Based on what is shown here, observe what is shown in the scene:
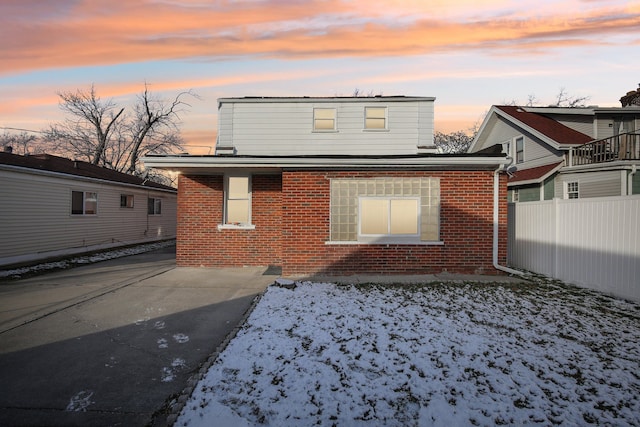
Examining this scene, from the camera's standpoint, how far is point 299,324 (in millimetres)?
4988

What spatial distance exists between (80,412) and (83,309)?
3622 millimetres

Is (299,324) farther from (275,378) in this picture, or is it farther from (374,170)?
(374,170)

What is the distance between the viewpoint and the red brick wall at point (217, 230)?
32.0ft

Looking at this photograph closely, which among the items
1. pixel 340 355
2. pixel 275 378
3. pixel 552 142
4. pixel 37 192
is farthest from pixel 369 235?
pixel 552 142

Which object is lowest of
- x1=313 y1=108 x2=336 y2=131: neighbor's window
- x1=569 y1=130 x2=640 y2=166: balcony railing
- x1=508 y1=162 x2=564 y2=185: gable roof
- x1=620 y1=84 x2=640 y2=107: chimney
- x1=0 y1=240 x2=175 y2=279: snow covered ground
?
x1=0 y1=240 x2=175 y2=279: snow covered ground

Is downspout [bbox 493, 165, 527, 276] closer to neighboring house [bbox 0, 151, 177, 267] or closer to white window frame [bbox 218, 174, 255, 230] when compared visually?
white window frame [bbox 218, 174, 255, 230]

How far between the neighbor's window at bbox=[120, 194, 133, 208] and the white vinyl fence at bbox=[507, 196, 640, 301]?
1698 cm

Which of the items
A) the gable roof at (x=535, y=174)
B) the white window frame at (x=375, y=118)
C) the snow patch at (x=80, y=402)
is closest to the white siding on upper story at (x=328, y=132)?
the white window frame at (x=375, y=118)

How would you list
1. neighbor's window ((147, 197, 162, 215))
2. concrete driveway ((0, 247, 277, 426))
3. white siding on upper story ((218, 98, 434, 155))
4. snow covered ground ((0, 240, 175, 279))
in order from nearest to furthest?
1. concrete driveway ((0, 247, 277, 426))
2. snow covered ground ((0, 240, 175, 279))
3. white siding on upper story ((218, 98, 434, 155))
4. neighbor's window ((147, 197, 162, 215))

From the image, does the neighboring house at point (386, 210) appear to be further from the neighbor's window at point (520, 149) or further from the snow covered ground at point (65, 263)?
the neighbor's window at point (520, 149)

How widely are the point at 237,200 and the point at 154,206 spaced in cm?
1183

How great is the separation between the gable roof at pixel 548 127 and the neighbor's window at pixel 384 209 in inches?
476

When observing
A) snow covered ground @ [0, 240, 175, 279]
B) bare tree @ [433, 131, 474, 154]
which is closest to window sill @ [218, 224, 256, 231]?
snow covered ground @ [0, 240, 175, 279]

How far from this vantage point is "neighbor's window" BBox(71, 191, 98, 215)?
13.6m
